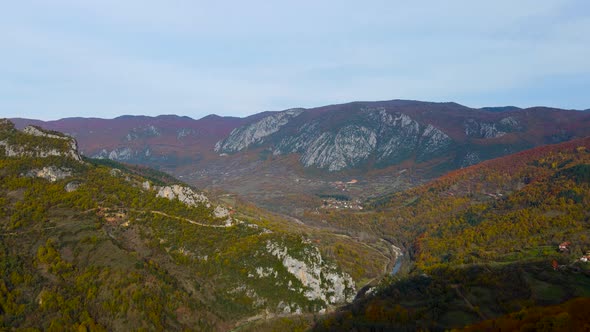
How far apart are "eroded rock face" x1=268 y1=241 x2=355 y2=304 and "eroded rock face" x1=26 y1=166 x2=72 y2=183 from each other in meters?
74.7

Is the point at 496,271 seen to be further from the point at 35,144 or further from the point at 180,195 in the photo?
the point at 35,144

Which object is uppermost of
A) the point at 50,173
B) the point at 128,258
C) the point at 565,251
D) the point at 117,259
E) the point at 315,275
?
the point at 50,173

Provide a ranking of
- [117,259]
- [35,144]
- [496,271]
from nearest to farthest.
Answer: [117,259] → [496,271] → [35,144]

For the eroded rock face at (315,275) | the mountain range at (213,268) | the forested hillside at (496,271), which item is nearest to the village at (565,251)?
the mountain range at (213,268)

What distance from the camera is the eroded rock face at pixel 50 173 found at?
5167 inches

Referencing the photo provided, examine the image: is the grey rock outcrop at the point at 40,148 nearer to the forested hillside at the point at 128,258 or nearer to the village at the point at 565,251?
the forested hillside at the point at 128,258

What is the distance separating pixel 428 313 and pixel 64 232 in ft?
328

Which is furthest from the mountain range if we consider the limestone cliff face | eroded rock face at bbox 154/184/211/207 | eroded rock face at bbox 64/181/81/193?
the limestone cliff face

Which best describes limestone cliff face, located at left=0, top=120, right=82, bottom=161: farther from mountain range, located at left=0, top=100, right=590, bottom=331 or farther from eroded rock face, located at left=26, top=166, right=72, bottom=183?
eroded rock face, located at left=26, top=166, right=72, bottom=183

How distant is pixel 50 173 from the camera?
438 feet

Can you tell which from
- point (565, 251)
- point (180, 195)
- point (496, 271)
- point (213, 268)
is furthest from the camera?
point (180, 195)

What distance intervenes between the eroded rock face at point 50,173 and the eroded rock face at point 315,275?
7474 centimetres

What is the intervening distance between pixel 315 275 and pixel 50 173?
94.9m

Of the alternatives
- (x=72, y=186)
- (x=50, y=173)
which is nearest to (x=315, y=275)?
(x=72, y=186)
